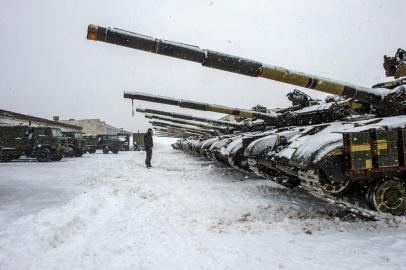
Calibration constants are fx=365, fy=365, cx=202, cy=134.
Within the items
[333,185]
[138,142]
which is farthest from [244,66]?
[138,142]

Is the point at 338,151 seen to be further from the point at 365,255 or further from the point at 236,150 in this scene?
the point at 236,150

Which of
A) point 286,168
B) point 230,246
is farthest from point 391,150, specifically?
point 230,246

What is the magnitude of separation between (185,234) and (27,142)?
15.0m

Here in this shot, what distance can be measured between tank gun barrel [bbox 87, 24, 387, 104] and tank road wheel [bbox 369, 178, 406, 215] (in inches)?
51.0

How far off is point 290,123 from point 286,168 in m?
2.97

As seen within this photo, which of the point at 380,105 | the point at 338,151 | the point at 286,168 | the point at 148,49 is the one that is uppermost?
the point at 148,49

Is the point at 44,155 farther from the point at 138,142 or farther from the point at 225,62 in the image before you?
the point at 138,142

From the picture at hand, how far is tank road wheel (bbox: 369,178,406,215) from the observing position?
4.43 meters

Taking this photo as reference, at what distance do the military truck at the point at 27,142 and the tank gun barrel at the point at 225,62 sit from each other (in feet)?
46.6

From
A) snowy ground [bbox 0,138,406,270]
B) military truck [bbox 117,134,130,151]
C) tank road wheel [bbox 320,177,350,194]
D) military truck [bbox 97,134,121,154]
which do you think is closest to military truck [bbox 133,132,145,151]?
military truck [bbox 117,134,130,151]

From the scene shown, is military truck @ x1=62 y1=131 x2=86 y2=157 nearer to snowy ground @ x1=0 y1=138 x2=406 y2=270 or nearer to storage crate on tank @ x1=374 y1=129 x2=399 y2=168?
snowy ground @ x1=0 y1=138 x2=406 y2=270

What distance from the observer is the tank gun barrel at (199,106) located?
9203 millimetres

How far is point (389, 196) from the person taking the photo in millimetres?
4520

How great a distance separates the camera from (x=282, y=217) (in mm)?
4816
